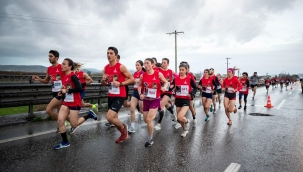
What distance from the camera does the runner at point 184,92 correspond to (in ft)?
18.3

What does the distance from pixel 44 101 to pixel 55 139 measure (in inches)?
100

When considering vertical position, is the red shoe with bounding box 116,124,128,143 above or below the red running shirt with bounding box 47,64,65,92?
below

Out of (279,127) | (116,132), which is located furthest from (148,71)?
(279,127)

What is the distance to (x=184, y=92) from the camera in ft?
18.7

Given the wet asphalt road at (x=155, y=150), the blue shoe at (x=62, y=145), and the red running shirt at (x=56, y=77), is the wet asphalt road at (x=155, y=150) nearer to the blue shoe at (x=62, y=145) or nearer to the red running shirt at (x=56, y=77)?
the blue shoe at (x=62, y=145)

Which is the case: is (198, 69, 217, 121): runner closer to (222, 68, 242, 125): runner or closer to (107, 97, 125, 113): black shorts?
(222, 68, 242, 125): runner

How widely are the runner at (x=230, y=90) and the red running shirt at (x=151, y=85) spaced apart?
11.5 ft

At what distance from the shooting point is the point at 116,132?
5.70 meters

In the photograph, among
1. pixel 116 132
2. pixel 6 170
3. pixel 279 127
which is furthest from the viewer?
pixel 279 127

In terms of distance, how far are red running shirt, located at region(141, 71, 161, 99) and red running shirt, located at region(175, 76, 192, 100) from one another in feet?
3.07

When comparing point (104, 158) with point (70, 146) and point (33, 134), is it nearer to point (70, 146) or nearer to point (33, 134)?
point (70, 146)

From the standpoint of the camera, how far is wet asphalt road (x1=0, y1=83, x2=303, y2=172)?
11.9 feet

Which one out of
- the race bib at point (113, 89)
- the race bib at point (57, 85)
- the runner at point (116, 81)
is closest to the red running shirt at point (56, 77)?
the race bib at point (57, 85)

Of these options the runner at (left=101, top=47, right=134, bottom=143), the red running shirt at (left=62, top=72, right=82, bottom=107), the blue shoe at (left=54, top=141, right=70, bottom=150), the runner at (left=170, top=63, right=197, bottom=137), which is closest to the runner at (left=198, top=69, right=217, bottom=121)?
the runner at (left=170, top=63, right=197, bottom=137)
